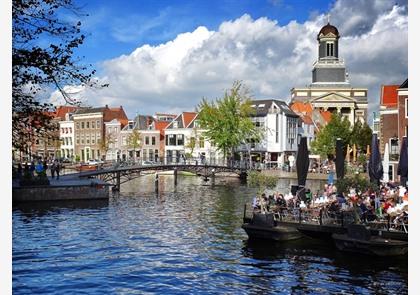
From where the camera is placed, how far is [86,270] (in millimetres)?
18312

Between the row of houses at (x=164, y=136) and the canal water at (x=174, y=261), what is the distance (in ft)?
147

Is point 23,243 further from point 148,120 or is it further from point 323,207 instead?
point 148,120

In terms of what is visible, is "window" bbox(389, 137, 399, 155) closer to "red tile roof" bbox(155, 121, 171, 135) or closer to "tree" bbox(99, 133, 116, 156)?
"red tile roof" bbox(155, 121, 171, 135)

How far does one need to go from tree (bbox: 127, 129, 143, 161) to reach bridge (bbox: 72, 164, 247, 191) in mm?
26289

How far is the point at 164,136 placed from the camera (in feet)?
294

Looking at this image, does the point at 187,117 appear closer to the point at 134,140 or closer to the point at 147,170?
the point at 134,140

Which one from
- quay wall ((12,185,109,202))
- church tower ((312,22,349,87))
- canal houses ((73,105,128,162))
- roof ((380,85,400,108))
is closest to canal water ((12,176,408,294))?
quay wall ((12,185,109,202))

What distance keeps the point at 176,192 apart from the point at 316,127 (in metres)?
51.0

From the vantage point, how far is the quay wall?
37750mm

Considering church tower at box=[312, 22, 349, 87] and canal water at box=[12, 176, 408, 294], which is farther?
church tower at box=[312, 22, 349, 87]

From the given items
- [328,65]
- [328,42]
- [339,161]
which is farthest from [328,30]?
[339,161]

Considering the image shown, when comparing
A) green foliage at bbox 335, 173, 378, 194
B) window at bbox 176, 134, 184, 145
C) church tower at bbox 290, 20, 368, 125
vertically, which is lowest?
green foliage at bbox 335, 173, 378, 194

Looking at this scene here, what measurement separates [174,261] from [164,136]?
2767 inches
